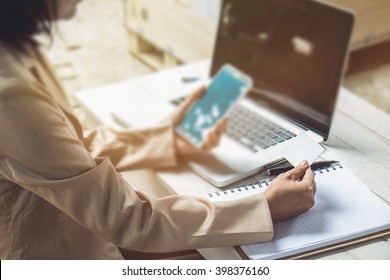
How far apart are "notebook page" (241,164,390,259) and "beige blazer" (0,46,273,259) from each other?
27mm

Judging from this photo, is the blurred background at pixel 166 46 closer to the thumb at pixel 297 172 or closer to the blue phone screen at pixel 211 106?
the blue phone screen at pixel 211 106

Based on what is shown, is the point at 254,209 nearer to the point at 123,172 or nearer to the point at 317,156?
the point at 317,156

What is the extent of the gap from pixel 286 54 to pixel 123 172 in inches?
15.9

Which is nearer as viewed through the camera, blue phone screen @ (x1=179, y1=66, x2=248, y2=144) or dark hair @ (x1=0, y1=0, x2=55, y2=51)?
dark hair @ (x1=0, y1=0, x2=55, y2=51)

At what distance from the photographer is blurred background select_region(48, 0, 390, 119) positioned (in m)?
1.92

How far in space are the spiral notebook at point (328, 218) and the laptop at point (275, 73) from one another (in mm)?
87

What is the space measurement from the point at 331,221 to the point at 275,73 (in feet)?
1.40

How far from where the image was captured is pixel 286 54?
1067 mm

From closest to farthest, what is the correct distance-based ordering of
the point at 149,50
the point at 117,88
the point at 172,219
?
the point at 172,219
the point at 117,88
the point at 149,50

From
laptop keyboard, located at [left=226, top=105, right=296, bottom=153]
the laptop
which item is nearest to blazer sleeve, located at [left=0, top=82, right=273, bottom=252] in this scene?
the laptop

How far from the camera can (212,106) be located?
104cm

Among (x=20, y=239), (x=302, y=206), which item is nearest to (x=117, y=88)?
(x=20, y=239)

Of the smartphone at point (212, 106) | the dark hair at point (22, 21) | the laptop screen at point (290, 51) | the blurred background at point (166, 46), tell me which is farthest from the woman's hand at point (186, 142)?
the blurred background at point (166, 46)

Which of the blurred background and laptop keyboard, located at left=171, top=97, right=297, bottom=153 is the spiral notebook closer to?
laptop keyboard, located at left=171, top=97, right=297, bottom=153
